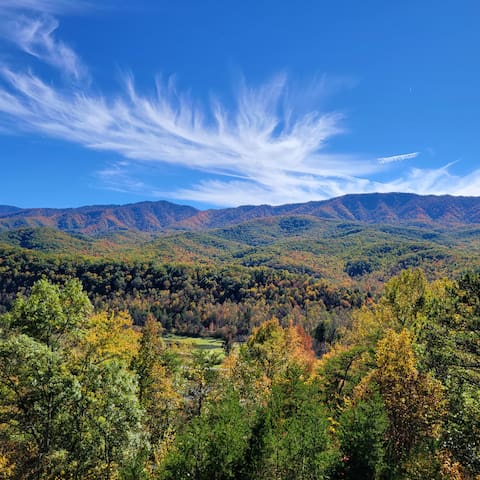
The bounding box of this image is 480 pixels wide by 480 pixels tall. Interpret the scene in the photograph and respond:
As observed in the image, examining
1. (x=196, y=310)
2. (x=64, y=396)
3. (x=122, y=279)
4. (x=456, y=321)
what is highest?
(x=456, y=321)

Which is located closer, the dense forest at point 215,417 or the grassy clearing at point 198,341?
the dense forest at point 215,417

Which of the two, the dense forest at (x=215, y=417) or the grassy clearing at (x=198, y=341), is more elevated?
the dense forest at (x=215, y=417)

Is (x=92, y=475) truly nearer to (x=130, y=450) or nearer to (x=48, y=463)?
(x=48, y=463)

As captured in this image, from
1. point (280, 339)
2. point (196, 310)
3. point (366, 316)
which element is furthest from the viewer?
point (196, 310)

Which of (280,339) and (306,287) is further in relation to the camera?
(306,287)

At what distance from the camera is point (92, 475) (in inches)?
752

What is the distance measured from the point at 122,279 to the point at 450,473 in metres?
192

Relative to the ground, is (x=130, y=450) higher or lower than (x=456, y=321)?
lower

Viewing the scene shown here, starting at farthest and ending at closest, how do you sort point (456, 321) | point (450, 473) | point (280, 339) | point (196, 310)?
1. point (196, 310)
2. point (280, 339)
3. point (456, 321)
4. point (450, 473)

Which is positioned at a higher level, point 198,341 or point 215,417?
point 215,417

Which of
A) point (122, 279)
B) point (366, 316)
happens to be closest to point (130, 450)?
point (366, 316)

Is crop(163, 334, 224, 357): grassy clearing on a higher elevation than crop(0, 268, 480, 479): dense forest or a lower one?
lower

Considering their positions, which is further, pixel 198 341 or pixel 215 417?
pixel 198 341

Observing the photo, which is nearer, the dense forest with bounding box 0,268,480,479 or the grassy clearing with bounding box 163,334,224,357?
the dense forest with bounding box 0,268,480,479
